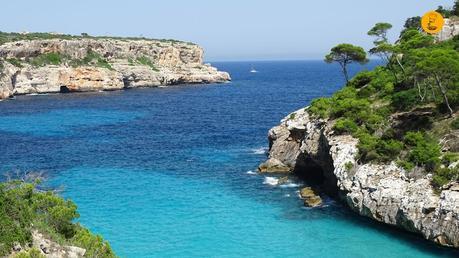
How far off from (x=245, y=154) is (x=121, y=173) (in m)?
17.2

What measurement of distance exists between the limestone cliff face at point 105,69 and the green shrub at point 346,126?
104 meters

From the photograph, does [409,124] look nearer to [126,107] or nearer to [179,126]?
[179,126]

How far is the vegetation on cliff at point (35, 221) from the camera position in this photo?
1850 cm

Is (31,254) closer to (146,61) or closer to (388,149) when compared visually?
(388,149)

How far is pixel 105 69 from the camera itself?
148625 mm

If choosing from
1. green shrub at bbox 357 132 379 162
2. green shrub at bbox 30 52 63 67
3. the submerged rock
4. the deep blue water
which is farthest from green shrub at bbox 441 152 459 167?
green shrub at bbox 30 52 63 67

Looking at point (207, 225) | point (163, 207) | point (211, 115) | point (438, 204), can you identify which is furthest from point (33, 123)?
point (438, 204)

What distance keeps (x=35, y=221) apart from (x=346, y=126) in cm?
3141

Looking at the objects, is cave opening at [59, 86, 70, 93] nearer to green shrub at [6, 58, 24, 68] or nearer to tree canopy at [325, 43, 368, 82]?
green shrub at [6, 58, 24, 68]

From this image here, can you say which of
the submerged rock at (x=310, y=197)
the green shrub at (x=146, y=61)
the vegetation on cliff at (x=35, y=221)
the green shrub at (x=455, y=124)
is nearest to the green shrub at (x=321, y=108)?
the submerged rock at (x=310, y=197)

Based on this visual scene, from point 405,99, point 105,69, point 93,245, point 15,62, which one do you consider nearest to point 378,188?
point 405,99

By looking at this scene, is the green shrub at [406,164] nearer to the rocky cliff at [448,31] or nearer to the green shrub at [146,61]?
the rocky cliff at [448,31]

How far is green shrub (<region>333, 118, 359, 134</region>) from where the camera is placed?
4540 centimetres

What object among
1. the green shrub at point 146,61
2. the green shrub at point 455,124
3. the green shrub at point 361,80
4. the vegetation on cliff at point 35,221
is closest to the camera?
the vegetation on cliff at point 35,221
